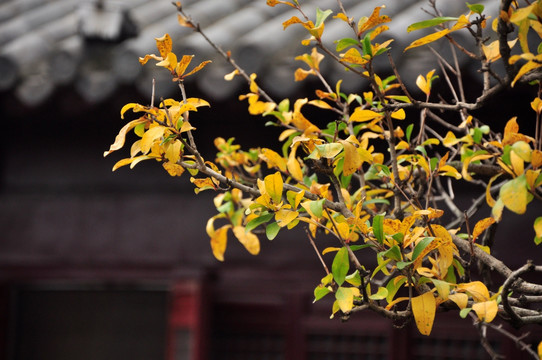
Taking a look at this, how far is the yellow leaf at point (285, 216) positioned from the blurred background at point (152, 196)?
2.84ft

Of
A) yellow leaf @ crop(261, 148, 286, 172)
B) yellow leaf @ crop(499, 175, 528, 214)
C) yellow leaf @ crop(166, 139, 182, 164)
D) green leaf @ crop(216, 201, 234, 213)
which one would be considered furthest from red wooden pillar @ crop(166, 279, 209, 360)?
yellow leaf @ crop(499, 175, 528, 214)

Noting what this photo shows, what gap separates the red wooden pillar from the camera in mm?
2186

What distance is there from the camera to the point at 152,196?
7.59ft

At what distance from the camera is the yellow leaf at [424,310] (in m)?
0.83

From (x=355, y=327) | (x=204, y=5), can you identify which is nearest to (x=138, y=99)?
(x=204, y=5)

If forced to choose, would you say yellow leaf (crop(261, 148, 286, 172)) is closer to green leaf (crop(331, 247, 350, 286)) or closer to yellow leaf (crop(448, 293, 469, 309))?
green leaf (crop(331, 247, 350, 286))

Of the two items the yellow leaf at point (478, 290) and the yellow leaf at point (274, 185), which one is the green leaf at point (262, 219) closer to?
the yellow leaf at point (274, 185)

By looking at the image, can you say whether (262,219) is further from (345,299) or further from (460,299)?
(460,299)

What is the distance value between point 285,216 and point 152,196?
150cm

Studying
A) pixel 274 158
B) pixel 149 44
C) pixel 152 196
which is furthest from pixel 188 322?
pixel 274 158

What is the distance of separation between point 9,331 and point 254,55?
1.47m

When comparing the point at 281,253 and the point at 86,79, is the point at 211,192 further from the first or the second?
the point at 86,79

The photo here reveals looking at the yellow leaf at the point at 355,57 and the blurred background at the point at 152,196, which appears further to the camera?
the blurred background at the point at 152,196

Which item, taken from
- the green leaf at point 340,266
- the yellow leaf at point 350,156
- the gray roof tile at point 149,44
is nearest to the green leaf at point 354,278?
the green leaf at point 340,266
